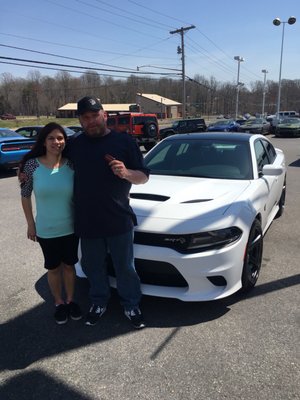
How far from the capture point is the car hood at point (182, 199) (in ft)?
10.4

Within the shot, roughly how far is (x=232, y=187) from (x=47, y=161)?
75.7 inches

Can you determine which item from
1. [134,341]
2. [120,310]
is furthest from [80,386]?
[120,310]

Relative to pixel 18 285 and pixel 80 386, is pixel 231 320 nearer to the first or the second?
pixel 80 386

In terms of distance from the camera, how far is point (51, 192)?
2816mm

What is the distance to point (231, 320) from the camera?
3139 millimetres

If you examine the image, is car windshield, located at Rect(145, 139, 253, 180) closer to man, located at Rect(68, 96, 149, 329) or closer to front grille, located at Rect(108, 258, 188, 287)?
front grille, located at Rect(108, 258, 188, 287)

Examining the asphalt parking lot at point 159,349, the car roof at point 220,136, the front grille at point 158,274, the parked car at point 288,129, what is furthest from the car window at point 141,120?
the front grille at point 158,274

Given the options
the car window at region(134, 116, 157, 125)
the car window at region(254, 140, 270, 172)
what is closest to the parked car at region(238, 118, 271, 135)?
the car window at region(134, 116, 157, 125)

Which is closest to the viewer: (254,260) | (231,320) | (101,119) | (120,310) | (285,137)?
(101,119)

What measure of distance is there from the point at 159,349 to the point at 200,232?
3.10 ft

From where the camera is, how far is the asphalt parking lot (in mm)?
2387

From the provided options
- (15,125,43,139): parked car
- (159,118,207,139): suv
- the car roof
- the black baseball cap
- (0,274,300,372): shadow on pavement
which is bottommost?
(159,118,207,139): suv

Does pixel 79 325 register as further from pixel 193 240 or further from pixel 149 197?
pixel 149 197

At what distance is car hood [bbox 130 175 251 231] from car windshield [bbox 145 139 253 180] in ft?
0.74
